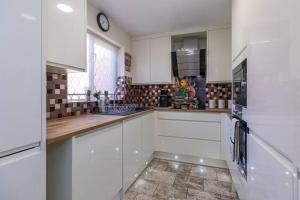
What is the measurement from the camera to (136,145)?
2.02 m

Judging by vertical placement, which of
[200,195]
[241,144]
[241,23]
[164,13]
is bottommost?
[200,195]

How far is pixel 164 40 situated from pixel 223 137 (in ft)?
6.21

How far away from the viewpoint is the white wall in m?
2.04

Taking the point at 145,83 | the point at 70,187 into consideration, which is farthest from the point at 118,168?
the point at 145,83

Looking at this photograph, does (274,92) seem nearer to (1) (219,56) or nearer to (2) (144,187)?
(2) (144,187)

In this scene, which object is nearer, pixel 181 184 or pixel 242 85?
pixel 242 85

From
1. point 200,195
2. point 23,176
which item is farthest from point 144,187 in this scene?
point 23,176

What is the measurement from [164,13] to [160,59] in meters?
0.87

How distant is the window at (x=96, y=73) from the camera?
2020 mm

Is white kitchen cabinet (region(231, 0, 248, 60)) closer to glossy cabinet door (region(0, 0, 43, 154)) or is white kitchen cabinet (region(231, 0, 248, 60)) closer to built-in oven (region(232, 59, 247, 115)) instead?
built-in oven (region(232, 59, 247, 115))

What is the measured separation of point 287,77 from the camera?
59 centimetres

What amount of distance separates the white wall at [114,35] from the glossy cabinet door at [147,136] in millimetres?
966

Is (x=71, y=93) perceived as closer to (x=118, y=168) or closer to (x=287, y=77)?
(x=118, y=168)

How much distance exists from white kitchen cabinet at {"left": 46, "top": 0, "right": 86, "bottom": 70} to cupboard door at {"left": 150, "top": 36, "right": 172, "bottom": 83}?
1641 millimetres
